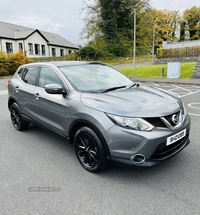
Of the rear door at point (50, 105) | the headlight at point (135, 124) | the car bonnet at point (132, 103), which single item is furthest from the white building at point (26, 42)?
the headlight at point (135, 124)

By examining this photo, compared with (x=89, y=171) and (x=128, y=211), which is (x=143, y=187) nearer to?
(x=128, y=211)

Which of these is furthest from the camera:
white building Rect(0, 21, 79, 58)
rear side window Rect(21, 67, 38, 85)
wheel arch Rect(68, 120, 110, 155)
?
white building Rect(0, 21, 79, 58)

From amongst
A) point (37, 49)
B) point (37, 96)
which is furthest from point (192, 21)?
point (37, 96)

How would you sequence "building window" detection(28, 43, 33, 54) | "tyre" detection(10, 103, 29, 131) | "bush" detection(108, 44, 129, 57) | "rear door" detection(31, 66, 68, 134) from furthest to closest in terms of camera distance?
"building window" detection(28, 43, 33, 54)
"bush" detection(108, 44, 129, 57)
"tyre" detection(10, 103, 29, 131)
"rear door" detection(31, 66, 68, 134)

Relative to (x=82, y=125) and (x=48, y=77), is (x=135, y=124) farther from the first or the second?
(x=48, y=77)

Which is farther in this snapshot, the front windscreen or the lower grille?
the front windscreen

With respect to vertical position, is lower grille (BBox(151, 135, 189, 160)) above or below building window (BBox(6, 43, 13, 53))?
below

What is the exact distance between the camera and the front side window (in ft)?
11.8

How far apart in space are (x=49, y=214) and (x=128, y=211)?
88 cm

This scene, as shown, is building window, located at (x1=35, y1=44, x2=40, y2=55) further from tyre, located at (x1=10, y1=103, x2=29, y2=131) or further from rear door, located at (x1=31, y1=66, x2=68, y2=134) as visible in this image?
rear door, located at (x1=31, y1=66, x2=68, y2=134)

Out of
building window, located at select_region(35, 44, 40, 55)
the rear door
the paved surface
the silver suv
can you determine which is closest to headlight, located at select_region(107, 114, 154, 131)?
the silver suv

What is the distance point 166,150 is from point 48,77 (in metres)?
2.45

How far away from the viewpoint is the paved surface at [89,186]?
2350mm

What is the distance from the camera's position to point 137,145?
253 cm
